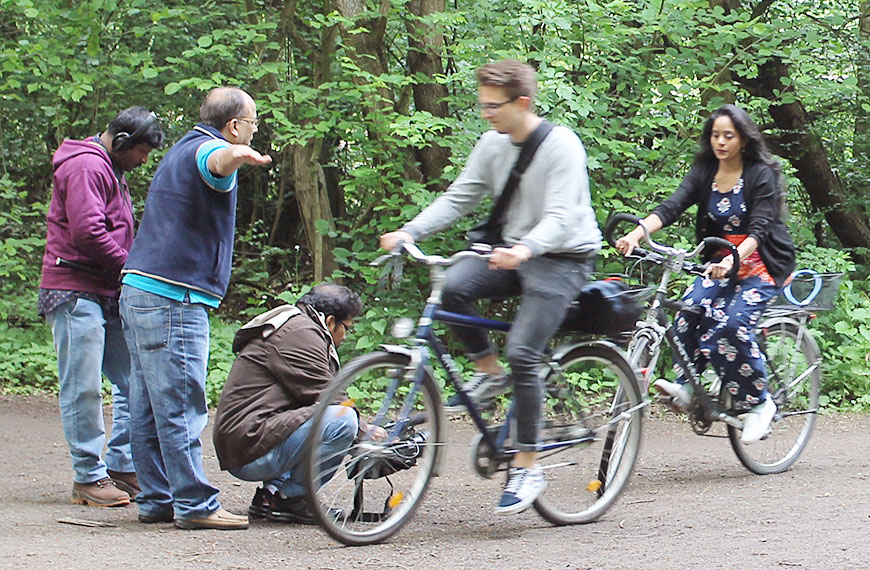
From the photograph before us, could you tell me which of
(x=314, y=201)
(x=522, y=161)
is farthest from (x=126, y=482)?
(x=314, y=201)

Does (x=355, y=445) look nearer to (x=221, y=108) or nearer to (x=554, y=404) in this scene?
(x=554, y=404)

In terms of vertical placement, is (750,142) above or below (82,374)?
above

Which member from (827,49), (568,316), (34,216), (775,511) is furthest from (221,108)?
(34,216)

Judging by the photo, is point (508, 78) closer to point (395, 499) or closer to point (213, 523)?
point (395, 499)

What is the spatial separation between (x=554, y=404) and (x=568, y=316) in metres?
0.40

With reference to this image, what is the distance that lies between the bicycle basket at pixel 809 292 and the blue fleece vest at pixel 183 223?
135 inches

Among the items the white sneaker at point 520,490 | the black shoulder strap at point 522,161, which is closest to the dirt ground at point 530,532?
the white sneaker at point 520,490

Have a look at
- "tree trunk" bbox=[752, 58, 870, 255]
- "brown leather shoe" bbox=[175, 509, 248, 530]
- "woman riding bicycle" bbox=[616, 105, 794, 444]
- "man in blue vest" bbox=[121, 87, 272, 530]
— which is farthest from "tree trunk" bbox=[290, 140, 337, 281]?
"brown leather shoe" bbox=[175, 509, 248, 530]

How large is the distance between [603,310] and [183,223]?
1.91 m

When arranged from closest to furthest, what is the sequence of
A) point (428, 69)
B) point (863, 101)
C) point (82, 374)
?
1. point (82, 374)
2. point (428, 69)
3. point (863, 101)

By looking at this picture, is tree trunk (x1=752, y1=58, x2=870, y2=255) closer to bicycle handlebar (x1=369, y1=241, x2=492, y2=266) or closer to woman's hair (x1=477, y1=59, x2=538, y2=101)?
woman's hair (x1=477, y1=59, x2=538, y2=101)

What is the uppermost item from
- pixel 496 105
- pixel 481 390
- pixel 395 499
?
pixel 496 105

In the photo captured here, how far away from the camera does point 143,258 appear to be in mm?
4719

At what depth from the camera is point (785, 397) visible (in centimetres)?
629
